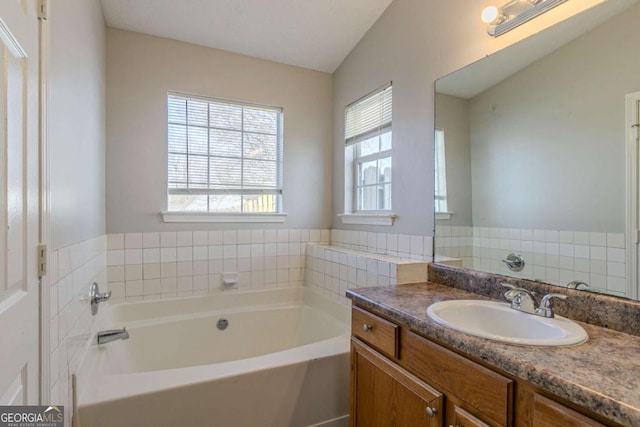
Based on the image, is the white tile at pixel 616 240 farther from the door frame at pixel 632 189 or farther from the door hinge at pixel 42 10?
the door hinge at pixel 42 10

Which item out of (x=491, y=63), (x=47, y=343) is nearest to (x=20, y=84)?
(x=47, y=343)

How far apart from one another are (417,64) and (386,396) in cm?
192

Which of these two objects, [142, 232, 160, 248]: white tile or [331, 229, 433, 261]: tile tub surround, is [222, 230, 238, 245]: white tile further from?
[331, 229, 433, 261]: tile tub surround

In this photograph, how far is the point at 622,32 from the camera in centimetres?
119

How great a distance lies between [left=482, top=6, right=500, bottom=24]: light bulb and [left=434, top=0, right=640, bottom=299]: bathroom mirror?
0.16 metres

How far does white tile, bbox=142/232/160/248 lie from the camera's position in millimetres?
2455

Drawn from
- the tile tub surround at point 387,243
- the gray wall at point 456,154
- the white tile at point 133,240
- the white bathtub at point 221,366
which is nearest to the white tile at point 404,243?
the tile tub surround at point 387,243

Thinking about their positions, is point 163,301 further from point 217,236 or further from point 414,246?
point 414,246

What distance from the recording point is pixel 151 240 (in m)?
2.47

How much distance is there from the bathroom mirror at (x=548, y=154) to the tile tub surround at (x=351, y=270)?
0.21 m

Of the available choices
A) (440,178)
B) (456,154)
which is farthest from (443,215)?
(456,154)

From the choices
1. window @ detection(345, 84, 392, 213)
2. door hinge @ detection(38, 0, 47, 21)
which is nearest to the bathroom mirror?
window @ detection(345, 84, 392, 213)

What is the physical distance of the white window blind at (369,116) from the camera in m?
2.44

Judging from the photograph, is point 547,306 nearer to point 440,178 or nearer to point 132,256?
point 440,178
